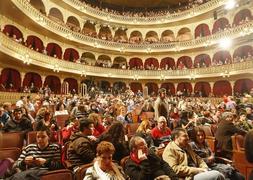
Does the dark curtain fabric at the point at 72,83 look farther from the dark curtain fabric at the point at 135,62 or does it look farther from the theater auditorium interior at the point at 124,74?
the dark curtain fabric at the point at 135,62

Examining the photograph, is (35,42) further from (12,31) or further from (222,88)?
(222,88)

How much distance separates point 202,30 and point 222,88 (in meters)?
6.04

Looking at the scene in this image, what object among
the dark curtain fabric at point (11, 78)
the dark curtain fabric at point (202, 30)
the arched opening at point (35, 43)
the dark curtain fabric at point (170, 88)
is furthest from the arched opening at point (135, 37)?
the dark curtain fabric at point (11, 78)

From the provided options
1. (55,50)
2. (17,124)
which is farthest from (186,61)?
(17,124)

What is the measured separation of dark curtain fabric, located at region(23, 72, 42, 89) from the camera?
17.1m

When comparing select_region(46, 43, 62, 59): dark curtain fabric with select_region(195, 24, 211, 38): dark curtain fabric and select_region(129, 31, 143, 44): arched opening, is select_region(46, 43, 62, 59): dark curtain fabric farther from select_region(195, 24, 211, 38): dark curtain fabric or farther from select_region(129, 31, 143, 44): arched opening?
select_region(195, 24, 211, 38): dark curtain fabric

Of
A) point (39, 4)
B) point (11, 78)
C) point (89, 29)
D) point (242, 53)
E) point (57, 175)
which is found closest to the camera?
point (57, 175)

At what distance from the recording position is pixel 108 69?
22938mm

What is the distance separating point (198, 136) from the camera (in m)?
3.93

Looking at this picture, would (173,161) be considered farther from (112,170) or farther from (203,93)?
(203,93)

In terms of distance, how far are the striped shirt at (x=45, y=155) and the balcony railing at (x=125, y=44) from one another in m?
11.2

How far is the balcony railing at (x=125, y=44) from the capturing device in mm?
14927

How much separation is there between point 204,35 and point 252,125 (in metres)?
18.6

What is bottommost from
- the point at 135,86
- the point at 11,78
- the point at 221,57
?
the point at 11,78
